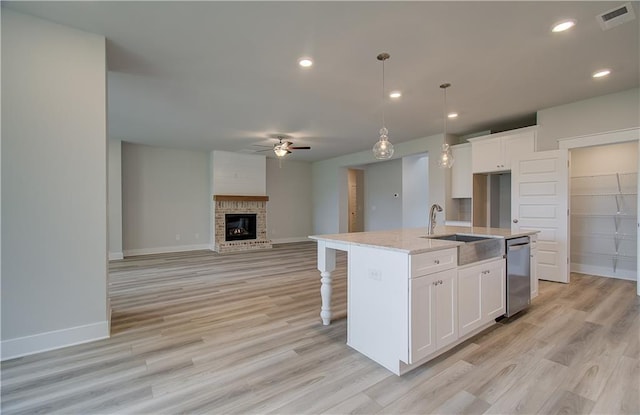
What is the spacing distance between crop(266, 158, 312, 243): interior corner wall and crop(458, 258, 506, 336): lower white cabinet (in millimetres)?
7108

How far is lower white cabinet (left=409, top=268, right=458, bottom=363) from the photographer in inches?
78.8

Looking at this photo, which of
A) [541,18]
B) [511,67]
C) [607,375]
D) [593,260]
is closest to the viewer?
[607,375]

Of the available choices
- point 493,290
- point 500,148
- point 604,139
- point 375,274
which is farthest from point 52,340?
point 604,139

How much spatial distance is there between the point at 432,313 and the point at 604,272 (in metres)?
4.65

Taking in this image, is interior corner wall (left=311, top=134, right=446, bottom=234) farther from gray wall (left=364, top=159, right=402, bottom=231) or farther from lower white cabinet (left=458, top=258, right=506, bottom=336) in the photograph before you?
lower white cabinet (left=458, top=258, right=506, bottom=336)

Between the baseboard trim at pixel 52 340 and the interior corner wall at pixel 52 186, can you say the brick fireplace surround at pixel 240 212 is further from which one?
the interior corner wall at pixel 52 186

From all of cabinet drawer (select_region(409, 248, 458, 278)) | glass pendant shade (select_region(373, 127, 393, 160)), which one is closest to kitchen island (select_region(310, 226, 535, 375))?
cabinet drawer (select_region(409, 248, 458, 278))

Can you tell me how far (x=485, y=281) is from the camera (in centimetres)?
266

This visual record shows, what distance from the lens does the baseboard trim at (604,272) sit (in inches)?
178

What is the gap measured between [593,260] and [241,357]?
231 inches

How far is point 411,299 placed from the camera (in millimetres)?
1977

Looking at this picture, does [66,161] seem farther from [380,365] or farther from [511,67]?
[511,67]

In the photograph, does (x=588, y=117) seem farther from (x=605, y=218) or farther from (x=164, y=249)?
(x=164, y=249)

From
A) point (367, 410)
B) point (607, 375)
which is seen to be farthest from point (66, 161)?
point (607, 375)
